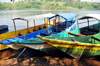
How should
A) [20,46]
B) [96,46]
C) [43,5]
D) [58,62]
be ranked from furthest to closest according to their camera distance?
[43,5] → [20,46] → [58,62] → [96,46]

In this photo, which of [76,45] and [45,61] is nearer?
[76,45]

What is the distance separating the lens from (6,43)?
8484 mm

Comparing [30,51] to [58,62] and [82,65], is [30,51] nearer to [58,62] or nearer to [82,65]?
[58,62]

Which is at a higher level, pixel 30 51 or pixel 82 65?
pixel 30 51

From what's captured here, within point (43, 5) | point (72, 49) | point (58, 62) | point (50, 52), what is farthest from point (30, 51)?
point (43, 5)

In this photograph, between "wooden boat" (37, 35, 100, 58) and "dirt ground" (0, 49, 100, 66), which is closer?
"wooden boat" (37, 35, 100, 58)

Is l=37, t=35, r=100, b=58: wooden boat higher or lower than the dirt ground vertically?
higher

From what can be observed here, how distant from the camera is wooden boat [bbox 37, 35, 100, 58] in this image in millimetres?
7379

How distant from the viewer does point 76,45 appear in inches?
297

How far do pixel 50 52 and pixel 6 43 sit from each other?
362cm

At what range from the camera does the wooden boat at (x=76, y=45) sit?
738 cm

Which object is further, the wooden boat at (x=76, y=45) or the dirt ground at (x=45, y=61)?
the dirt ground at (x=45, y=61)

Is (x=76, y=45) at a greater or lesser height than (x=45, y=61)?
greater

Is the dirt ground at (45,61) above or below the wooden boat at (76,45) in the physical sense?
below
